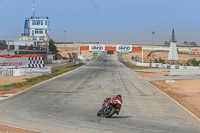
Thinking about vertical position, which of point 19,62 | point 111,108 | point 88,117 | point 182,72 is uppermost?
point 19,62

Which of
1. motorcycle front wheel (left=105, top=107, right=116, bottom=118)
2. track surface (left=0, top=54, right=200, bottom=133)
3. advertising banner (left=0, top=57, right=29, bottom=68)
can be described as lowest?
track surface (left=0, top=54, right=200, bottom=133)

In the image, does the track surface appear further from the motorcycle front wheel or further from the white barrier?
the white barrier

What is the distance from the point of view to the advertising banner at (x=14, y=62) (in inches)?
1431

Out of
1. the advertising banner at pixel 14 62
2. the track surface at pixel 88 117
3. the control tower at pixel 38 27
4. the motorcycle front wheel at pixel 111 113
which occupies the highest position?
the control tower at pixel 38 27

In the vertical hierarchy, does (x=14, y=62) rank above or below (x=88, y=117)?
above

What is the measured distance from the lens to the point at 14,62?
120 feet

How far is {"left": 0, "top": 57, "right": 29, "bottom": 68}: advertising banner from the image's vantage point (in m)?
36.3

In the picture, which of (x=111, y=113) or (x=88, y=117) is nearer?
(x=111, y=113)

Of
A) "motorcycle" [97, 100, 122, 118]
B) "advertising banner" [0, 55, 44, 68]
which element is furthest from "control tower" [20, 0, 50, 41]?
"motorcycle" [97, 100, 122, 118]

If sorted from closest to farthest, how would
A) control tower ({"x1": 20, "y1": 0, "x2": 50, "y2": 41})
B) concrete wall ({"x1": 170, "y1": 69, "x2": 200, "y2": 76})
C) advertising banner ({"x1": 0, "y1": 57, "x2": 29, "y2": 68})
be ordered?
advertising banner ({"x1": 0, "y1": 57, "x2": 29, "y2": 68}) < concrete wall ({"x1": 170, "y1": 69, "x2": 200, "y2": 76}) < control tower ({"x1": 20, "y1": 0, "x2": 50, "y2": 41})

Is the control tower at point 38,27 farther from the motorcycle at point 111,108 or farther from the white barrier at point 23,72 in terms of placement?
the motorcycle at point 111,108

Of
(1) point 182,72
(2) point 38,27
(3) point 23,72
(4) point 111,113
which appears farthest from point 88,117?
(2) point 38,27

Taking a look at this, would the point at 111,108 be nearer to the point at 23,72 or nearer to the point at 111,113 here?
the point at 111,113

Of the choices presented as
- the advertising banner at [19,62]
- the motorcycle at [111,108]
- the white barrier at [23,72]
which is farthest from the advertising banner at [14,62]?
the motorcycle at [111,108]
